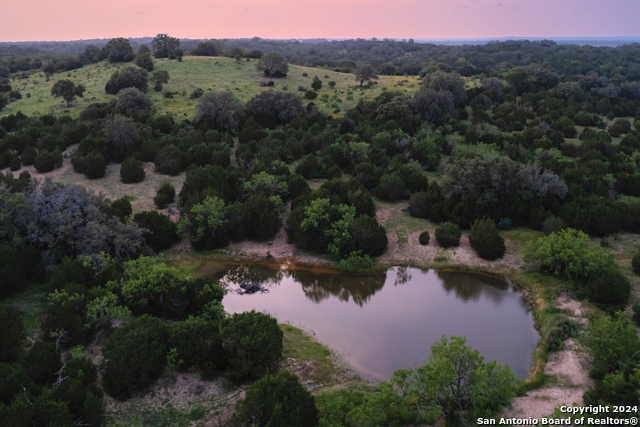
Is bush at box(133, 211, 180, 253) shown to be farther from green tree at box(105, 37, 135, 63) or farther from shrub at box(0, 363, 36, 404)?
green tree at box(105, 37, 135, 63)

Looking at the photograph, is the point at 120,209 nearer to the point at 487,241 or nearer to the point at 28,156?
the point at 28,156

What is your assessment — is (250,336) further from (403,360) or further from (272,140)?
(272,140)

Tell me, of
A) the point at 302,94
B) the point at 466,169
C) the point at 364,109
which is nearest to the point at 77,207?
the point at 466,169

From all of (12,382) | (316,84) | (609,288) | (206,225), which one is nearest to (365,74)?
(316,84)

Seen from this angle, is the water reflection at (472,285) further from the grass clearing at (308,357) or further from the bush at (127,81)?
the bush at (127,81)

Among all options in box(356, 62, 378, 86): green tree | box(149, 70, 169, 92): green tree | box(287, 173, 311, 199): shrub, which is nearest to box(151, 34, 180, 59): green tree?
box(149, 70, 169, 92): green tree

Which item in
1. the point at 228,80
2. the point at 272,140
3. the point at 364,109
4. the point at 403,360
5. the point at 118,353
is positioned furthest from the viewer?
the point at 228,80
